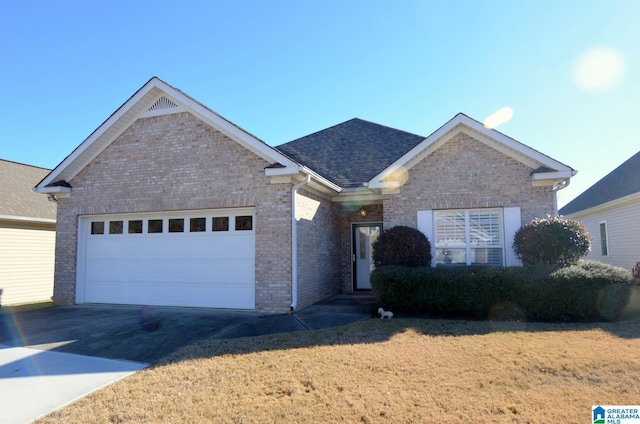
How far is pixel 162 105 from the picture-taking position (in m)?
11.1

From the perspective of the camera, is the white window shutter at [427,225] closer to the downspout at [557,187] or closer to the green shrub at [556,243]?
the green shrub at [556,243]

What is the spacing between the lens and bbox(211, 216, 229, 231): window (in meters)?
10.5

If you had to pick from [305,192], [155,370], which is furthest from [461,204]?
[155,370]

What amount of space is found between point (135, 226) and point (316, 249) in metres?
5.31

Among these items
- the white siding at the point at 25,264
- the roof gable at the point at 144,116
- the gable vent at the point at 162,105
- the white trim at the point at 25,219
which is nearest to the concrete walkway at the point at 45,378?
the roof gable at the point at 144,116

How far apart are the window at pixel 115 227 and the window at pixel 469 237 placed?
30.0 ft

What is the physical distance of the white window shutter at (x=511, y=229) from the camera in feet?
33.7

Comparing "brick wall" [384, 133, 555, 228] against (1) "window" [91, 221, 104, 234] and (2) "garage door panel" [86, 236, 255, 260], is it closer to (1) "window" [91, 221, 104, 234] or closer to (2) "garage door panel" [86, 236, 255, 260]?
(2) "garage door panel" [86, 236, 255, 260]

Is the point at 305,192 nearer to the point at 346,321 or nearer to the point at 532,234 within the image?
the point at 346,321

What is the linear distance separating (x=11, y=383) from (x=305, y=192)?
7.16 meters

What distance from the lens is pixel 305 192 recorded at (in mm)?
10688

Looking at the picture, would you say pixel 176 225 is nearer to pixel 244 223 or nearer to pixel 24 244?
pixel 244 223

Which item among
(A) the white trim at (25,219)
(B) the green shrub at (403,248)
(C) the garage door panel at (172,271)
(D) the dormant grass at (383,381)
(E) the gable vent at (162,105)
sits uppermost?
(E) the gable vent at (162,105)

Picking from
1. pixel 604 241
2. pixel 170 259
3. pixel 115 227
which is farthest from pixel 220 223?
pixel 604 241
